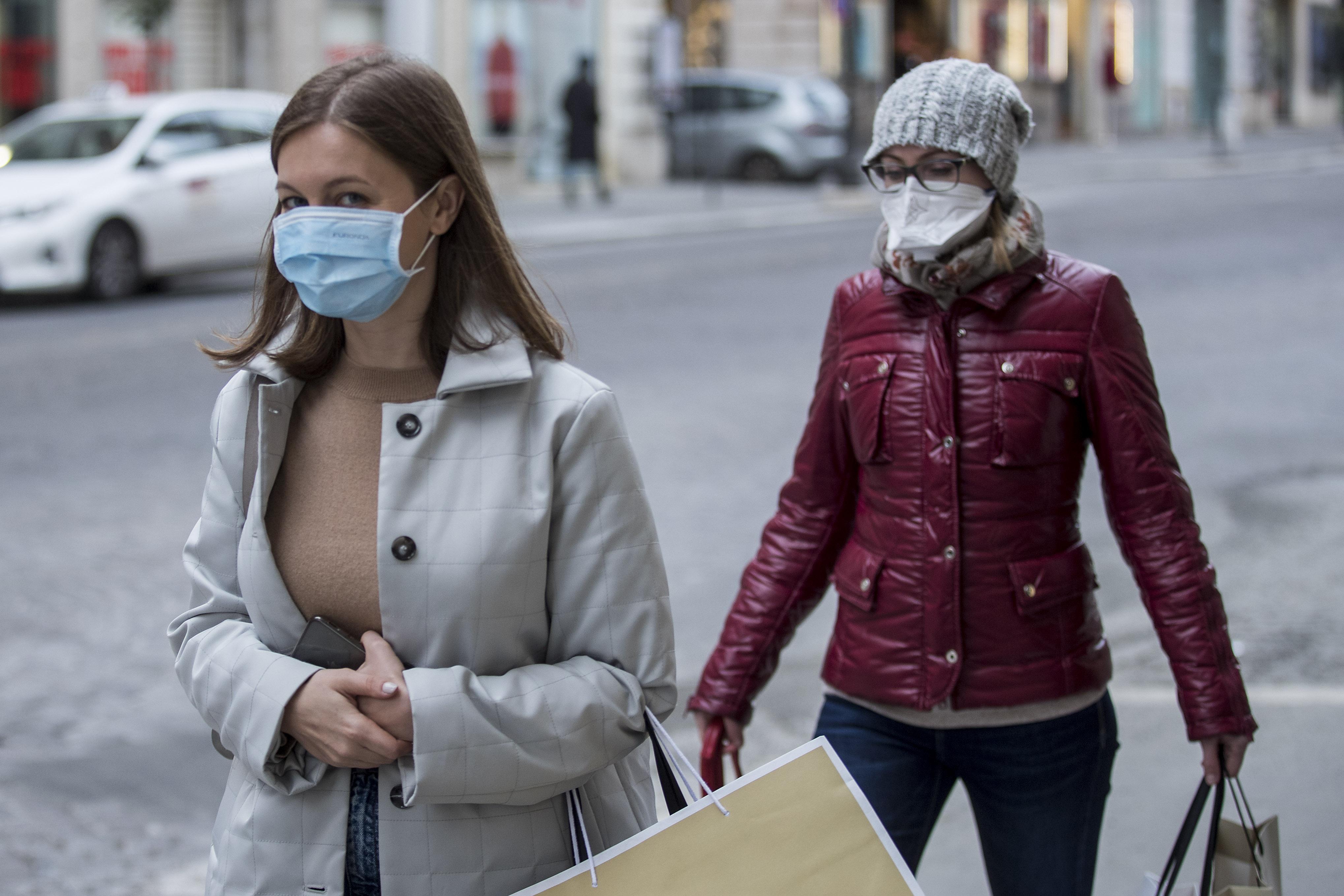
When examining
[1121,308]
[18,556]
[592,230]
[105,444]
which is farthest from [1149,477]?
[592,230]

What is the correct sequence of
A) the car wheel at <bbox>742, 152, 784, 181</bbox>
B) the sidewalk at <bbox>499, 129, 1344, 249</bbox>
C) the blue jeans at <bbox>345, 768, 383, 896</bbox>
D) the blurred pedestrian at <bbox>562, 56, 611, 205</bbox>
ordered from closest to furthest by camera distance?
1. the blue jeans at <bbox>345, 768, 383, 896</bbox>
2. the sidewalk at <bbox>499, 129, 1344, 249</bbox>
3. the blurred pedestrian at <bbox>562, 56, 611, 205</bbox>
4. the car wheel at <bbox>742, 152, 784, 181</bbox>

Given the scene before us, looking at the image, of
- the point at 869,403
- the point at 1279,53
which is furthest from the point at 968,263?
the point at 1279,53

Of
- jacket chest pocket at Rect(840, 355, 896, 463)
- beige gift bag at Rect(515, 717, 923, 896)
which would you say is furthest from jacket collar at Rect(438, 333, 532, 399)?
jacket chest pocket at Rect(840, 355, 896, 463)

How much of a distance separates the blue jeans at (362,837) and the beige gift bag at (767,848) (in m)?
0.24

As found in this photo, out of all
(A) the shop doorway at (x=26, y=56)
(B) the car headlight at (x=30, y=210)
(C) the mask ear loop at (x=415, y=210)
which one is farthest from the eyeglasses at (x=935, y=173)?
(A) the shop doorway at (x=26, y=56)

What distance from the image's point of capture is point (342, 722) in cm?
198

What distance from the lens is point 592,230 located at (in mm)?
→ 19141

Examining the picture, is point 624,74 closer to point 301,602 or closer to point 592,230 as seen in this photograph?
point 592,230

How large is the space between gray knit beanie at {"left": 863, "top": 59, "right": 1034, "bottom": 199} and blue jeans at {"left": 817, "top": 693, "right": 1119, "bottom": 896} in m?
0.97

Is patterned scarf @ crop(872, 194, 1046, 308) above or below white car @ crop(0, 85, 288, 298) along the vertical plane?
below

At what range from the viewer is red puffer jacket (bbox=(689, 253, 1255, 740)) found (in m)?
2.68

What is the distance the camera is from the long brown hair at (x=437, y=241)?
6.89ft

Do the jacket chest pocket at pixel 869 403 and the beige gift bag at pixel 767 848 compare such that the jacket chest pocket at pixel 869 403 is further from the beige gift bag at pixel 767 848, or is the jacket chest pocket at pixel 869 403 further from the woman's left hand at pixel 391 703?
the woman's left hand at pixel 391 703

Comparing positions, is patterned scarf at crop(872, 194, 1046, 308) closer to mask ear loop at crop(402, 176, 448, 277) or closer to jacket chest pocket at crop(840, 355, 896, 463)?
jacket chest pocket at crop(840, 355, 896, 463)
